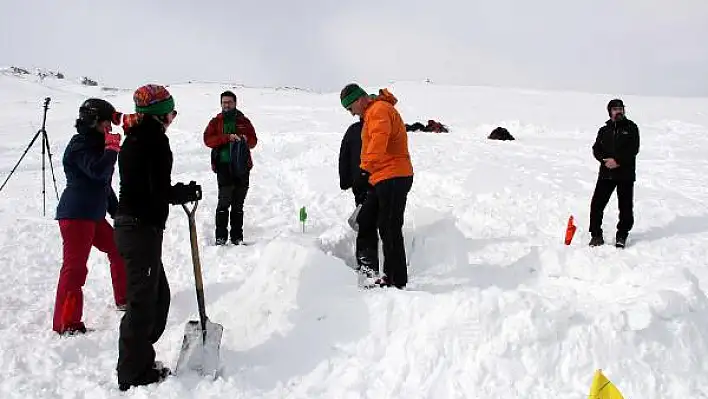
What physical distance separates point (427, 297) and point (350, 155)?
2.88 meters

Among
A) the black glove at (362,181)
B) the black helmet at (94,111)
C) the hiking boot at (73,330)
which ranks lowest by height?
the hiking boot at (73,330)

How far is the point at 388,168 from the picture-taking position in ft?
15.9

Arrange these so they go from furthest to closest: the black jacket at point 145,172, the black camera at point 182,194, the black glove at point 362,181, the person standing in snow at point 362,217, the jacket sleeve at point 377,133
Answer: the person standing in snow at point 362,217 → the black glove at point 362,181 → the jacket sleeve at point 377,133 → the black camera at point 182,194 → the black jacket at point 145,172

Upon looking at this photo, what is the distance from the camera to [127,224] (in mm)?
3412

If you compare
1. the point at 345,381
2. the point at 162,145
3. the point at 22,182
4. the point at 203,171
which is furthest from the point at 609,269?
the point at 22,182

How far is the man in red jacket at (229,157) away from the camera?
254 inches

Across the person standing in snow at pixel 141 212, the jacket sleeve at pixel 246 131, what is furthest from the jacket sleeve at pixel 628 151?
the person standing in snow at pixel 141 212

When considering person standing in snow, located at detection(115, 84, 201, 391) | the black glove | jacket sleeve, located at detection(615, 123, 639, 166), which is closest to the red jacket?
the black glove

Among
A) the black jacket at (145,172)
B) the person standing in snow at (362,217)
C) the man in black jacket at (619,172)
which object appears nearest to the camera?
the black jacket at (145,172)

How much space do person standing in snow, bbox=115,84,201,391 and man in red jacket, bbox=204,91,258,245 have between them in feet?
9.72

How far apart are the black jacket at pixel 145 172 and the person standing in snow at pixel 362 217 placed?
225 centimetres

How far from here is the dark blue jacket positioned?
162 inches

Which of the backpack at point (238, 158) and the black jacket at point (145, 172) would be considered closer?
the black jacket at point (145, 172)

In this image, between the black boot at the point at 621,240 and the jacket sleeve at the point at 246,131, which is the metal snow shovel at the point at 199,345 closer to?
the jacket sleeve at the point at 246,131
